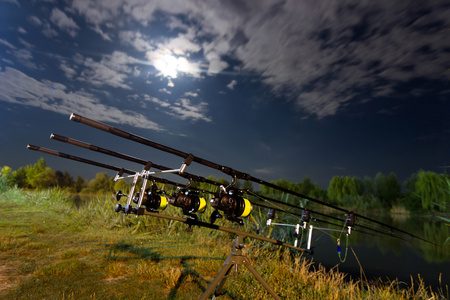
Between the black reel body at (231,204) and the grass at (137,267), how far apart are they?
67 cm

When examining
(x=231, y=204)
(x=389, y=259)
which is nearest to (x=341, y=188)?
(x=389, y=259)

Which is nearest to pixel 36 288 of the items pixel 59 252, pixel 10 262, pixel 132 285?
pixel 132 285

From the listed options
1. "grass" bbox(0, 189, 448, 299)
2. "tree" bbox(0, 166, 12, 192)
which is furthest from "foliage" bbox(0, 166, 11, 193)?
"grass" bbox(0, 189, 448, 299)

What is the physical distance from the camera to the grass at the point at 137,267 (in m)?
4.80

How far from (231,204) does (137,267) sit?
392 centimetres

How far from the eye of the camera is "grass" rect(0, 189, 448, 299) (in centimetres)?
480

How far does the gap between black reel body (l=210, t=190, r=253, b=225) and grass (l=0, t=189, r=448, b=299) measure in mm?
669

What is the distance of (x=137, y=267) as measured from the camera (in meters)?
5.92

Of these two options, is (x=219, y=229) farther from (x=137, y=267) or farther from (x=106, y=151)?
(x=137, y=267)

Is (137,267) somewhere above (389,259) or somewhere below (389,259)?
below

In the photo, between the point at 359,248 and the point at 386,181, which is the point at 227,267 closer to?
the point at 359,248

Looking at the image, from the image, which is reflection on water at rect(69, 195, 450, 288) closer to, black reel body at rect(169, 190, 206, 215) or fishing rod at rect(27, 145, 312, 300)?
fishing rod at rect(27, 145, 312, 300)

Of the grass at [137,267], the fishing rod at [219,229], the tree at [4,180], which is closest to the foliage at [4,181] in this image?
the tree at [4,180]

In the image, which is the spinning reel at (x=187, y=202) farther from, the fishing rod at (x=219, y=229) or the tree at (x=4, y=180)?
the tree at (x=4, y=180)
